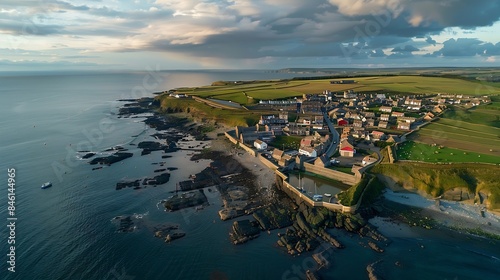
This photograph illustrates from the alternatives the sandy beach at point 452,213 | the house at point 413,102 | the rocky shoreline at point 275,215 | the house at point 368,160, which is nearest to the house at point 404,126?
the house at point 368,160

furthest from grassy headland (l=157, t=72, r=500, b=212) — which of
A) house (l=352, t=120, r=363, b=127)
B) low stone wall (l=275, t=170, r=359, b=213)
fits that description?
house (l=352, t=120, r=363, b=127)

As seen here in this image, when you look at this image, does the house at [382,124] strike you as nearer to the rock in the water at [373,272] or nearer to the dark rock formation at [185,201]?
the dark rock formation at [185,201]

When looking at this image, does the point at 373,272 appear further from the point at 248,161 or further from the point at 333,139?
the point at 333,139

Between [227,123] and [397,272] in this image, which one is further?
[227,123]

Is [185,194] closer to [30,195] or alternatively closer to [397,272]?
[30,195]

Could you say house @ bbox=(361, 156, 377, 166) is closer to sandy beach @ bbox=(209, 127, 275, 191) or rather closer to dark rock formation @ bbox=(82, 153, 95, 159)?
sandy beach @ bbox=(209, 127, 275, 191)

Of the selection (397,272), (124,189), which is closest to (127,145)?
(124,189)

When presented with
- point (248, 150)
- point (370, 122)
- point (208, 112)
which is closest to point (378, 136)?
point (370, 122)
